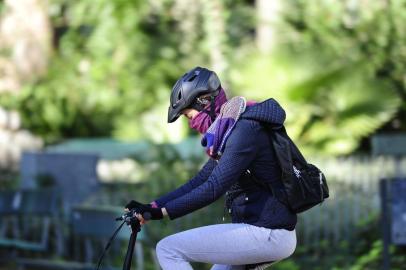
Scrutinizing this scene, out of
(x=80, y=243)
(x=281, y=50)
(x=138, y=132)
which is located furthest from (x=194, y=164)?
(x=138, y=132)

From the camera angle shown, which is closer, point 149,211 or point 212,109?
point 149,211

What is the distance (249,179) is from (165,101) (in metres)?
11.2

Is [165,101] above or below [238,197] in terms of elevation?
above

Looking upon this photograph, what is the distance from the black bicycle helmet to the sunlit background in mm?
4053

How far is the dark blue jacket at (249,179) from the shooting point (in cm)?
412

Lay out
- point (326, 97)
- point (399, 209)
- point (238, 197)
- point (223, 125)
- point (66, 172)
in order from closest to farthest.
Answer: point (223, 125) → point (238, 197) → point (399, 209) → point (66, 172) → point (326, 97)

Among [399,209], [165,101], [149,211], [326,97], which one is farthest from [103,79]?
[149,211]

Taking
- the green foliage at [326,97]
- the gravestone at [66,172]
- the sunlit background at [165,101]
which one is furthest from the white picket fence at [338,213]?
the green foliage at [326,97]

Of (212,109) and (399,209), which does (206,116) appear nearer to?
(212,109)

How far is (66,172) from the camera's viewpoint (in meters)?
11.3

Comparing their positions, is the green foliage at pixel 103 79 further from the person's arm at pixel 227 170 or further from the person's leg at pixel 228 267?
the person's arm at pixel 227 170

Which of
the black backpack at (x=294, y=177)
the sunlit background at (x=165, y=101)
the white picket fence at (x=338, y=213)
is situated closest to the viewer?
the black backpack at (x=294, y=177)

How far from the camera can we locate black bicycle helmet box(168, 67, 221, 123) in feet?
14.1

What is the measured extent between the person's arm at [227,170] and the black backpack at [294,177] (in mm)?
121
